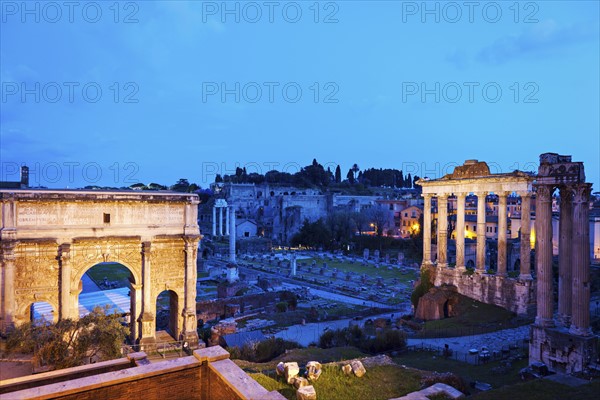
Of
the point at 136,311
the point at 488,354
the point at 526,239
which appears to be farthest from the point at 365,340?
the point at 136,311

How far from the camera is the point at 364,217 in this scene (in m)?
76.3

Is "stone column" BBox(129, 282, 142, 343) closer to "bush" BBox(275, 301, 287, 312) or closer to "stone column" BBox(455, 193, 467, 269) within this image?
"bush" BBox(275, 301, 287, 312)

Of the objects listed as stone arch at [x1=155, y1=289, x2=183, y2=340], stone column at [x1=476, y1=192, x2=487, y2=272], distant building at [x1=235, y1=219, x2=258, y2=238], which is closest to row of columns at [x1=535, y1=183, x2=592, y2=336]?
stone column at [x1=476, y1=192, x2=487, y2=272]

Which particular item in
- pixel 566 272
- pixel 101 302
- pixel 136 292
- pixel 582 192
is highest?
pixel 582 192

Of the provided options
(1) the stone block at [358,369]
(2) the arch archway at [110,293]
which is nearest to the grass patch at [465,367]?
(1) the stone block at [358,369]

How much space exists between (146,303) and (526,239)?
17.6m

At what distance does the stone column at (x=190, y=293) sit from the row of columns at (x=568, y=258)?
12966 mm

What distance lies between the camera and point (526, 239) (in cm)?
2050

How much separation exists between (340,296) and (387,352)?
17759 mm

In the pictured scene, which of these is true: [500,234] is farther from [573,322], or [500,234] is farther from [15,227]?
[15,227]

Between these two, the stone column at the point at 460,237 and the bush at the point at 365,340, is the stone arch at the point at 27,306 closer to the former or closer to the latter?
the bush at the point at 365,340

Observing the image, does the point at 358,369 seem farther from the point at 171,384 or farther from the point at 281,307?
the point at 281,307

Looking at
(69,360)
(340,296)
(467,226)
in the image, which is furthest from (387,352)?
(467,226)

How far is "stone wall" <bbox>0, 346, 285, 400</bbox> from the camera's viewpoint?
6.30 metres
